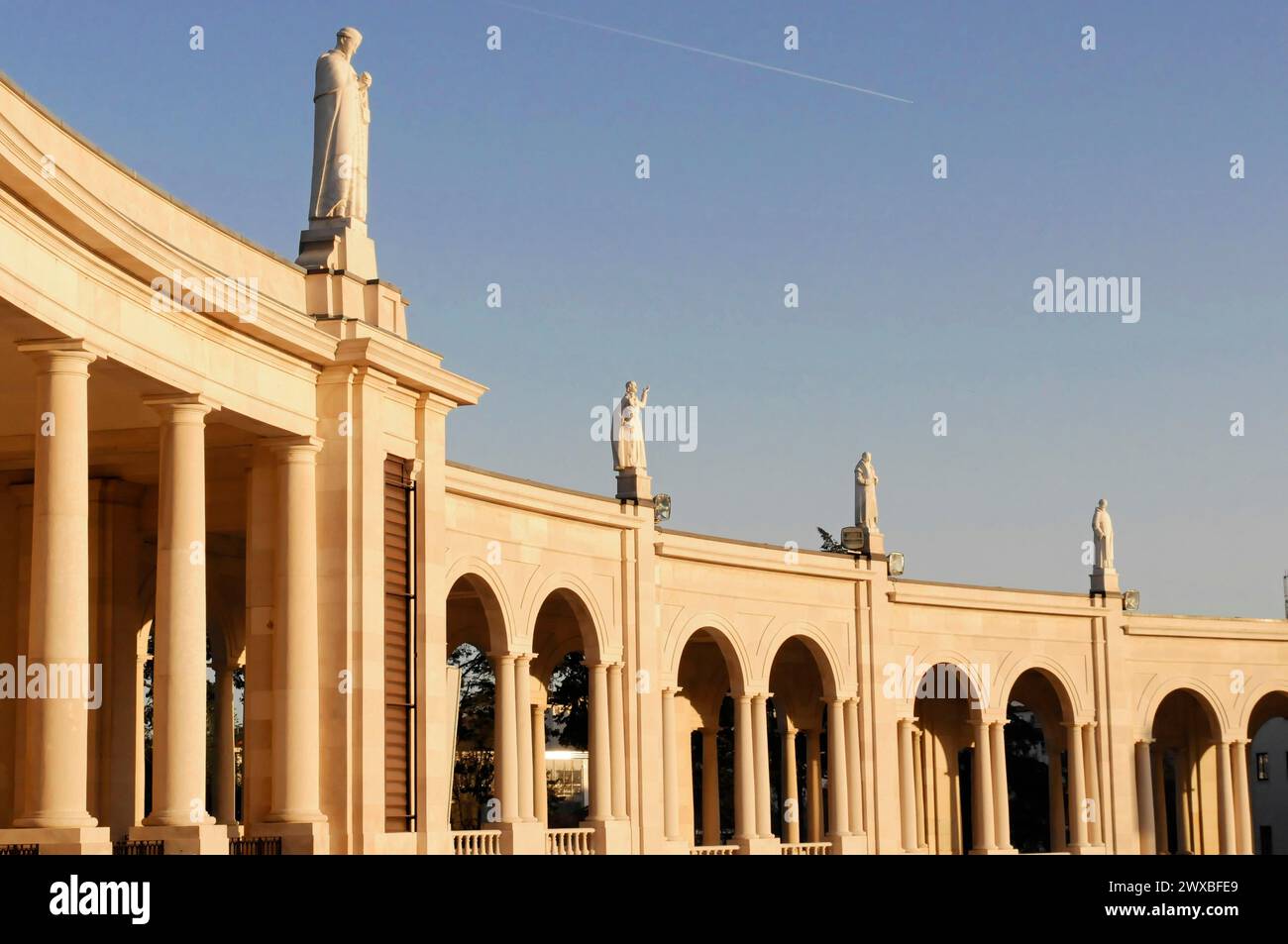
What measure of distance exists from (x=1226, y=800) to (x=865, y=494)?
26945mm

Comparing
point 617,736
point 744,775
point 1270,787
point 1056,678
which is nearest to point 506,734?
point 617,736

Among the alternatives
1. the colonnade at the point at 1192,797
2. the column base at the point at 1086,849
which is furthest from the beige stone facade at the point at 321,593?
the colonnade at the point at 1192,797

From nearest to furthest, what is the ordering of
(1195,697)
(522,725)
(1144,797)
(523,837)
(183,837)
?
(183,837), (523,837), (522,725), (1144,797), (1195,697)

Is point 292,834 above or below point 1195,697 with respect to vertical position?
below

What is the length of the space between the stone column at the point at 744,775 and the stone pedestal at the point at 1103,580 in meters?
24.7

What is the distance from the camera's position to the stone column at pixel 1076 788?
8931cm

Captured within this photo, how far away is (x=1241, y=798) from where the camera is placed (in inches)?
3802

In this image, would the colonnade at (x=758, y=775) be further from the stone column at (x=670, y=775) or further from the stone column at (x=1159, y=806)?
the stone column at (x=1159, y=806)

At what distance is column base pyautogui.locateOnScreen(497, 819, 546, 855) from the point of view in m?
57.3

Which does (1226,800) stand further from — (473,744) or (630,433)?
(473,744)

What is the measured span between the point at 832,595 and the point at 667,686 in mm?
11883
